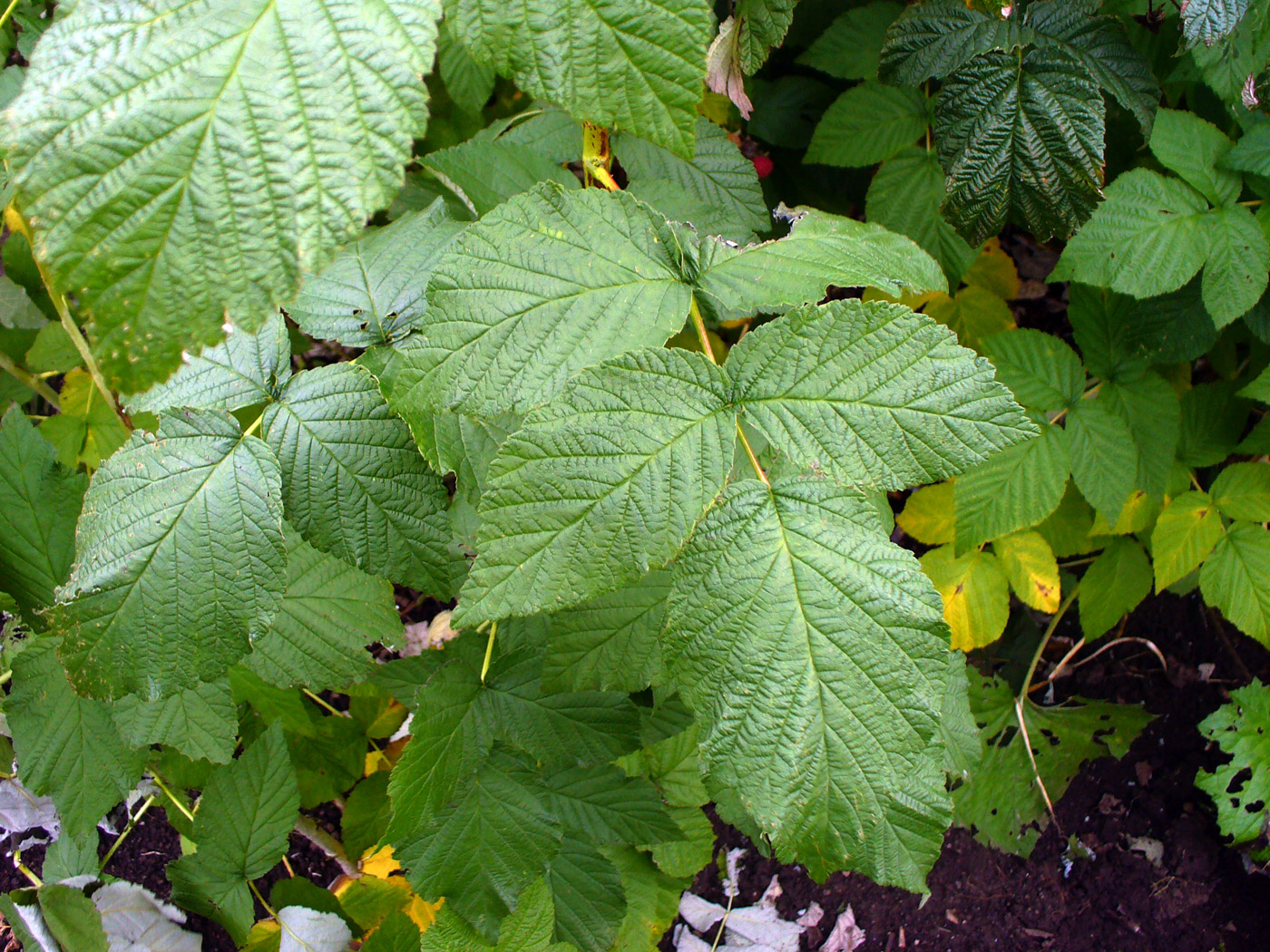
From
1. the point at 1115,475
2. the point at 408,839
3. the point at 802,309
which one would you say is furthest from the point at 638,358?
the point at 1115,475

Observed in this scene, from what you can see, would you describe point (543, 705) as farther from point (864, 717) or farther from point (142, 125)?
point (142, 125)

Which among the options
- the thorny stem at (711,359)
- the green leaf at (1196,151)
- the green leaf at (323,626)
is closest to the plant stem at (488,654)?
the green leaf at (323,626)

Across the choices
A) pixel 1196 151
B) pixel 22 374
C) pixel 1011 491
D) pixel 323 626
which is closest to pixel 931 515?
pixel 1011 491

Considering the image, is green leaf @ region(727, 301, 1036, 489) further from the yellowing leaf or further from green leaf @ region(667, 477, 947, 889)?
the yellowing leaf

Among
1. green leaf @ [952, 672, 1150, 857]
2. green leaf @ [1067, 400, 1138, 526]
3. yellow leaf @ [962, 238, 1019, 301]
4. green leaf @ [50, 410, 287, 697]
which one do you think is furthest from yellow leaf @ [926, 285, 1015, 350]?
green leaf @ [50, 410, 287, 697]

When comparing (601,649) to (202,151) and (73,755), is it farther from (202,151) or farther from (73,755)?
(73,755)

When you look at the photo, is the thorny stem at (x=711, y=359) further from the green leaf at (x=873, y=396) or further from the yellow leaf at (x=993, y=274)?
the yellow leaf at (x=993, y=274)
